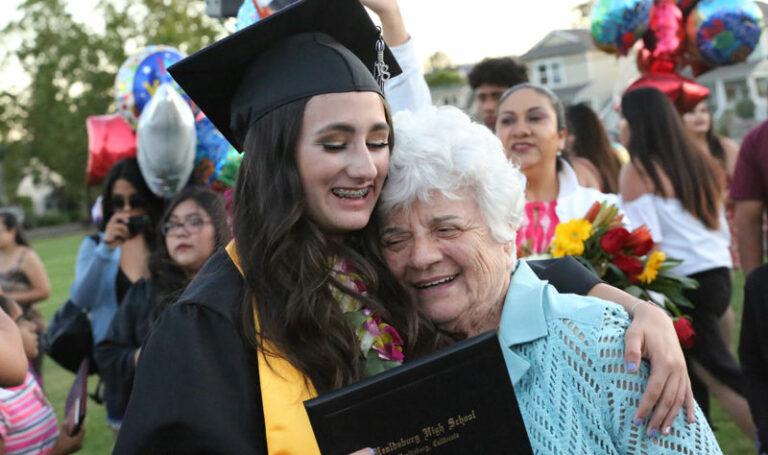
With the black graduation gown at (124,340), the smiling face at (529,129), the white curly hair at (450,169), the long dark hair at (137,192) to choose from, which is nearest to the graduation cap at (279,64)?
the white curly hair at (450,169)

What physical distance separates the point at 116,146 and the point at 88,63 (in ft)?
130

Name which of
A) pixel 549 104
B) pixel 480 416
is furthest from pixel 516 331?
pixel 549 104

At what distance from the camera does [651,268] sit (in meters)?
3.41

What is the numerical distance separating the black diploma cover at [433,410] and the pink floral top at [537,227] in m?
2.15

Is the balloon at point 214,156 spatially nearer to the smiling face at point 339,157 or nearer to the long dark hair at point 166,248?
the long dark hair at point 166,248

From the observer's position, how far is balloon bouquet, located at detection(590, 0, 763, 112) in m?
5.79

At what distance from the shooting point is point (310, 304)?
1870 millimetres

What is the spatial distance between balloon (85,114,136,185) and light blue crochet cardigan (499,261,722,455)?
13.0ft

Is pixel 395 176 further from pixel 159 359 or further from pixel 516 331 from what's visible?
pixel 159 359

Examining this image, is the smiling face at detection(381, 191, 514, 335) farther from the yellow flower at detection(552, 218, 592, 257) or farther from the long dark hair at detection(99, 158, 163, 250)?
the long dark hair at detection(99, 158, 163, 250)

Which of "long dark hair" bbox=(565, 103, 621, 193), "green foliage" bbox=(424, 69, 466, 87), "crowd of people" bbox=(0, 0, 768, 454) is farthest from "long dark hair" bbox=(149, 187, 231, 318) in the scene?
"green foliage" bbox=(424, 69, 466, 87)

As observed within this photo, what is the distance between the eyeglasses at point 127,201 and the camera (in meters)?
4.89

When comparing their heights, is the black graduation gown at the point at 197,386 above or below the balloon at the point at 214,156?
below

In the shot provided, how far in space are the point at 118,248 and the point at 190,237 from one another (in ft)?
2.84
